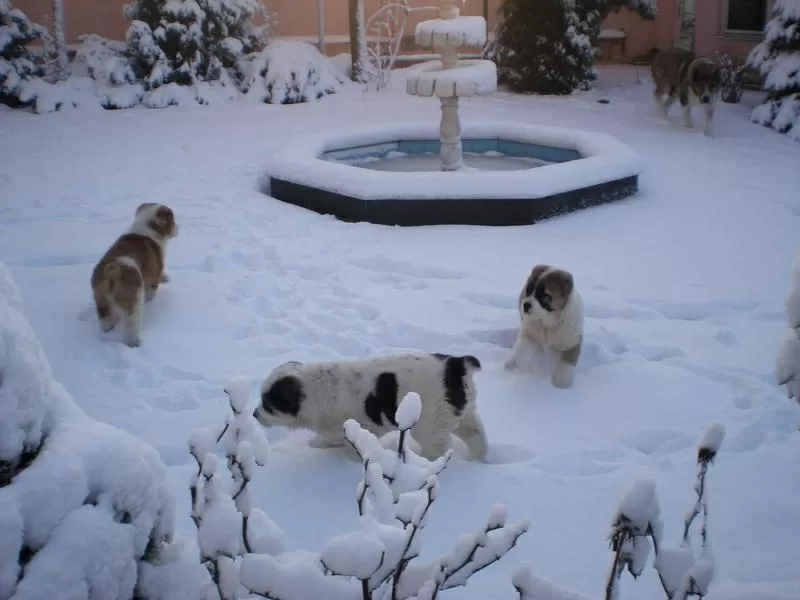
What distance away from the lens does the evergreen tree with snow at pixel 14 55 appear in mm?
14891

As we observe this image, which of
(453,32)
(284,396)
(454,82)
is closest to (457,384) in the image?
(284,396)

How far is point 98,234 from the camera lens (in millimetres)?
7574

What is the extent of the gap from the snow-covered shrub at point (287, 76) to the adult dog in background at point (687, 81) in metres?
6.12

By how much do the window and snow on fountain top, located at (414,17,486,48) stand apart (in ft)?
37.0

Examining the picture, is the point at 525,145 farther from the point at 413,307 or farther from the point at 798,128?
the point at 413,307

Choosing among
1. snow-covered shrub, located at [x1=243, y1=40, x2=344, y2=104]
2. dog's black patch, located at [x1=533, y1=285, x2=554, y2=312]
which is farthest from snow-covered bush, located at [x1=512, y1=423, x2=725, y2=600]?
snow-covered shrub, located at [x1=243, y1=40, x2=344, y2=104]

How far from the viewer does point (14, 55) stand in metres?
15.4

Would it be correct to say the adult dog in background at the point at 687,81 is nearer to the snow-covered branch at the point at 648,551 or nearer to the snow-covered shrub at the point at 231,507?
the snow-covered branch at the point at 648,551

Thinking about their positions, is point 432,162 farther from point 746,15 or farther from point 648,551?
point 746,15

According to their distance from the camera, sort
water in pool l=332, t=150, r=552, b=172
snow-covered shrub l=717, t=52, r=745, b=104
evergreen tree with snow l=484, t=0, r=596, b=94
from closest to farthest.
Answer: water in pool l=332, t=150, r=552, b=172
snow-covered shrub l=717, t=52, r=745, b=104
evergreen tree with snow l=484, t=0, r=596, b=94

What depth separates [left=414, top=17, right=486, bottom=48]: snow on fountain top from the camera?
8.62m

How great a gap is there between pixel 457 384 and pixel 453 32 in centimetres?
575

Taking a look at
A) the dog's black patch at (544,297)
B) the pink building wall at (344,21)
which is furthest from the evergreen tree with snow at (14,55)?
the dog's black patch at (544,297)

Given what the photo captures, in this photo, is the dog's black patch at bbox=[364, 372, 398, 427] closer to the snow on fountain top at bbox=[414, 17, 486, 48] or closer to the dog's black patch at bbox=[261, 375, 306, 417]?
the dog's black patch at bbox=[261, 375, 306, 417]
